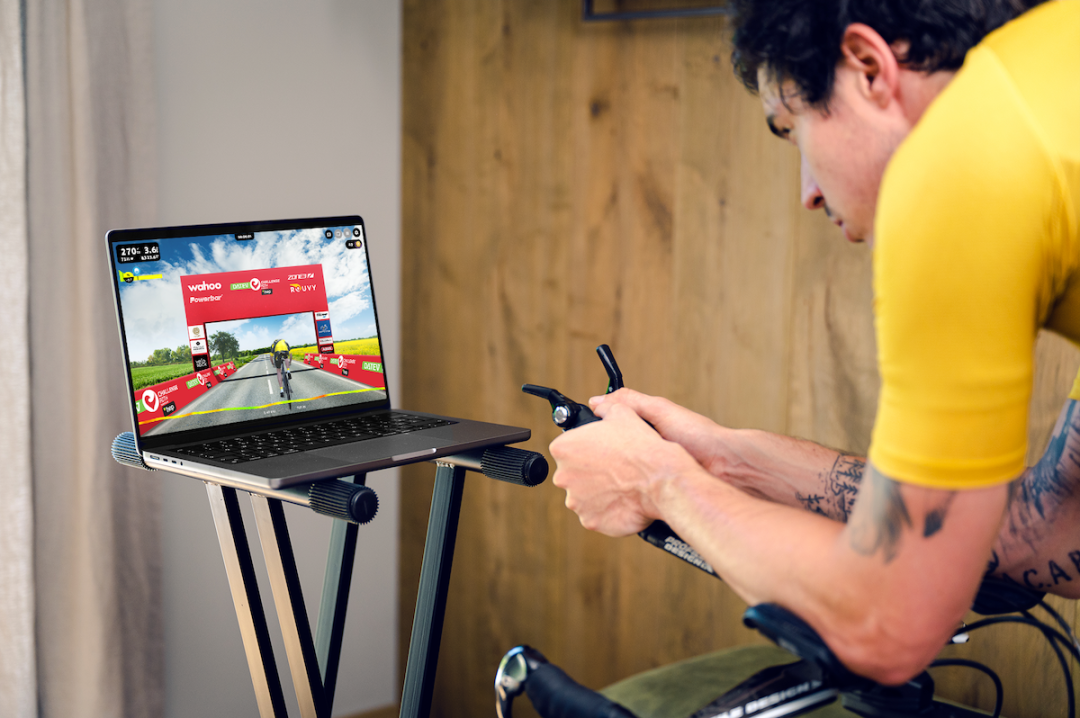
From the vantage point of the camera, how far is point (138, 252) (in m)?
1.18

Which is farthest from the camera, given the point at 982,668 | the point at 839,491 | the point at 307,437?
the point at 307,437

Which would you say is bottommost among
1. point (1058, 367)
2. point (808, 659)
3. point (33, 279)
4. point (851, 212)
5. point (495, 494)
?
point (495, 494)

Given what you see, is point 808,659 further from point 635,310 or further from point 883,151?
point 635,310

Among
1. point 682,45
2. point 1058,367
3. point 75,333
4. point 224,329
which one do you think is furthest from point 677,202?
point 75,333

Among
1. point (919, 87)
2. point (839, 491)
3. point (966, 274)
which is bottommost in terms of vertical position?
point (839, 491)

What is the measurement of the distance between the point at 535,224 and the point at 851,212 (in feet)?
4.77

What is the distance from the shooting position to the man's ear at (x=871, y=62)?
0.75 m

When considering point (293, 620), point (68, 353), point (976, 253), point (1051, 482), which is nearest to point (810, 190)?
point (976, 253)

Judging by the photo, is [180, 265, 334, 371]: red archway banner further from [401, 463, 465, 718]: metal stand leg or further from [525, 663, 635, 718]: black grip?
[525, 663, 635, 718]: black grip

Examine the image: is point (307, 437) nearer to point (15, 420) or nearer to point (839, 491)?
point (839, 491)

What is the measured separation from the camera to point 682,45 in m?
1.94

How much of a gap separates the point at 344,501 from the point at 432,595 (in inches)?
11.0

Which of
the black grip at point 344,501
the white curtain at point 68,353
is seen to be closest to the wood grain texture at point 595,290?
the white curtain at point 68,353

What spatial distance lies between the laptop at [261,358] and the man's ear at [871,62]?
638mm
